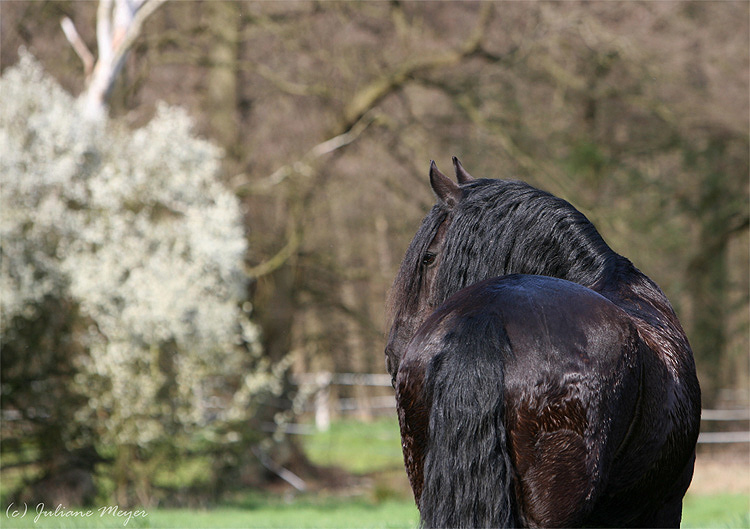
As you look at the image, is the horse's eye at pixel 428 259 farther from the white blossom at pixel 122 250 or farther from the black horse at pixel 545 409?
the white blossom at pixel 122 250

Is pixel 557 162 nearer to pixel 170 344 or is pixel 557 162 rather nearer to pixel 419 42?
pixel 419 42

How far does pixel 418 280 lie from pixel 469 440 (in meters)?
1.00

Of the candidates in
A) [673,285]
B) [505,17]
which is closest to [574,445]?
[505,17]

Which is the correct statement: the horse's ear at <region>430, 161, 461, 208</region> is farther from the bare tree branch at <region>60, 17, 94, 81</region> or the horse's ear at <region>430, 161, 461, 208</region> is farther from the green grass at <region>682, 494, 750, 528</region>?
the bare tree branch at <region>60, 17, 94, 81</region>

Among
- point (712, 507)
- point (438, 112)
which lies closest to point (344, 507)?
point (712, 507)

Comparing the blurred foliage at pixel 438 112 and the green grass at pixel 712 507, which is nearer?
the green grass at pixel 712 507

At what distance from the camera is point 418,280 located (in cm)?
311

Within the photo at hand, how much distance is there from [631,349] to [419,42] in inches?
459

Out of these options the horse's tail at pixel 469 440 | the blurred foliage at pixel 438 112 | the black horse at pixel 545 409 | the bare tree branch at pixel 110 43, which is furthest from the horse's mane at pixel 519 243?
the blurred foliage at pixel 438 112

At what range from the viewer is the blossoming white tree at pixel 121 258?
8.83 metres

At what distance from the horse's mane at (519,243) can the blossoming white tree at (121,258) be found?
6.46 m

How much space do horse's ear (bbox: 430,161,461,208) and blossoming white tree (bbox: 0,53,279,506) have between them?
245 inches

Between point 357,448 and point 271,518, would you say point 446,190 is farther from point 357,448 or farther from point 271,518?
point 357,448

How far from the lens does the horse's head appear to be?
3.09 metres
